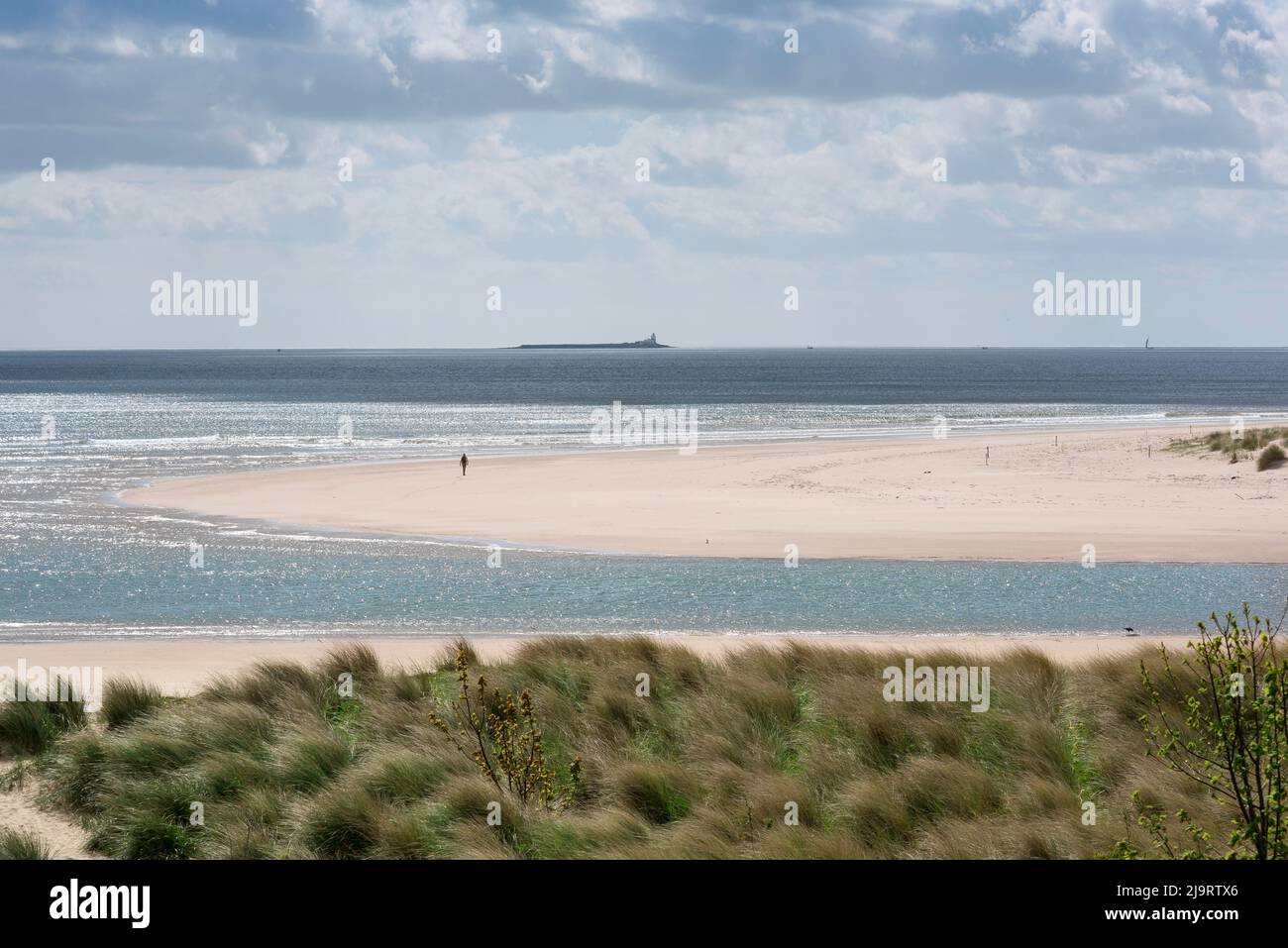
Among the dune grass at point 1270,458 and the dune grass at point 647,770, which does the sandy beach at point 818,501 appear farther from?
the dune grass at point 647,770

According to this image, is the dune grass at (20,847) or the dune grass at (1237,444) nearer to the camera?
the dune grass at (20,847)

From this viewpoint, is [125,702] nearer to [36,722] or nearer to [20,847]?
[36,722]

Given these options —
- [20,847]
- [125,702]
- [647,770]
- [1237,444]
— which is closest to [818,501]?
[1237,444]

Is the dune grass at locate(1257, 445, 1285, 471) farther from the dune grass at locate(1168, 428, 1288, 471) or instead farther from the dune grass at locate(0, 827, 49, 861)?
the dune grass at locate(0, 827, 49, 861)

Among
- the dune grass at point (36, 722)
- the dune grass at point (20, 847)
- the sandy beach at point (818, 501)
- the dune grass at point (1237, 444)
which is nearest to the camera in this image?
the dune grass at point (20, 847)

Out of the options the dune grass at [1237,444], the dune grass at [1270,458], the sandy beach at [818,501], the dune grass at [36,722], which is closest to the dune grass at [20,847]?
the dune grass at [36,722]

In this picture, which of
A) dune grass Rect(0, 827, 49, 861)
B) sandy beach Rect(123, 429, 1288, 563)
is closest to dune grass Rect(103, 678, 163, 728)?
dune grass Rect(0, 827, 49, 861)

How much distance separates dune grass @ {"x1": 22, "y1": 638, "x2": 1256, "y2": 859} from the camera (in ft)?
23.6

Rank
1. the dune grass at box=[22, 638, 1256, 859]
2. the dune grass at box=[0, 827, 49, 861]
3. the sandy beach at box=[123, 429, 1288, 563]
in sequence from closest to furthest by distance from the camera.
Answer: the dune grass at box=[0, 827, 49, 861]
the dune grass at box=[22, 638, 1256, 859]
the sandy beach at box=[123, 429, 1288, 563]

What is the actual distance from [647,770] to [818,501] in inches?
960

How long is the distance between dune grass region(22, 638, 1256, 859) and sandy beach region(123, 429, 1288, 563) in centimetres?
1376

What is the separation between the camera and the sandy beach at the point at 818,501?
25172 mm

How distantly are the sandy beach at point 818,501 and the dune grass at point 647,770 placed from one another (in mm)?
13755

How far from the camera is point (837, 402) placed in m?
97.2
